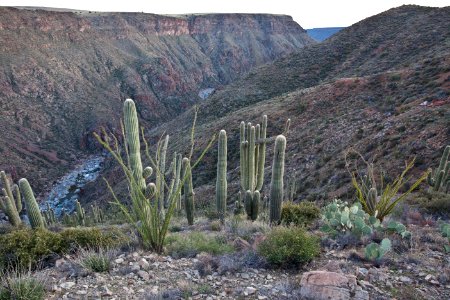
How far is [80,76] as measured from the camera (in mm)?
60469

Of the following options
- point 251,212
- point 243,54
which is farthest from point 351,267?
point 243,54

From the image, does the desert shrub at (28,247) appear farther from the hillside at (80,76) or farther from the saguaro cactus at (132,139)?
the hillside at (80,76)

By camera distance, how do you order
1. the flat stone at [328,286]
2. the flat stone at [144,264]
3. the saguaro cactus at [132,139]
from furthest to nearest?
1. the saguaro cactus at [132,139]
2. the flat stone at [144,264]
3. the flat stone at [328,286]

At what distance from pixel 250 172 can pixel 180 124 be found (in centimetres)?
3583

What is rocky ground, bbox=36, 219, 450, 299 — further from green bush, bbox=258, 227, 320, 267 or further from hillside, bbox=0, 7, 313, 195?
hillside, bbox=0, 7, 313, 195

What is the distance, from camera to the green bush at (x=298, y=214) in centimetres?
820

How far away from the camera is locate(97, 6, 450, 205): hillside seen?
17484 millimetres

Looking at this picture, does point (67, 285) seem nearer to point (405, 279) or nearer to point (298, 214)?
point (405, 279)

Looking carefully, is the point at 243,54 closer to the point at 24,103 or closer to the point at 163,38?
the point at 163,38

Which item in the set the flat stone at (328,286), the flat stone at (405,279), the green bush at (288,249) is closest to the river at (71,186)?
the green bush at (288,249)

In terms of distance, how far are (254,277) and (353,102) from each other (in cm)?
2396

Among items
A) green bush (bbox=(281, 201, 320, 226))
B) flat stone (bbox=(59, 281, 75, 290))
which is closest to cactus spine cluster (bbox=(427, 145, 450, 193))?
green bush (bbox=(281, 201, 320, 226))

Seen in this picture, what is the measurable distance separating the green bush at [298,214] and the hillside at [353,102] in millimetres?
7195

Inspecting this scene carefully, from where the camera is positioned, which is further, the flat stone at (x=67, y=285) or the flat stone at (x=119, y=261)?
the flat stone at (x=119, y=261)
